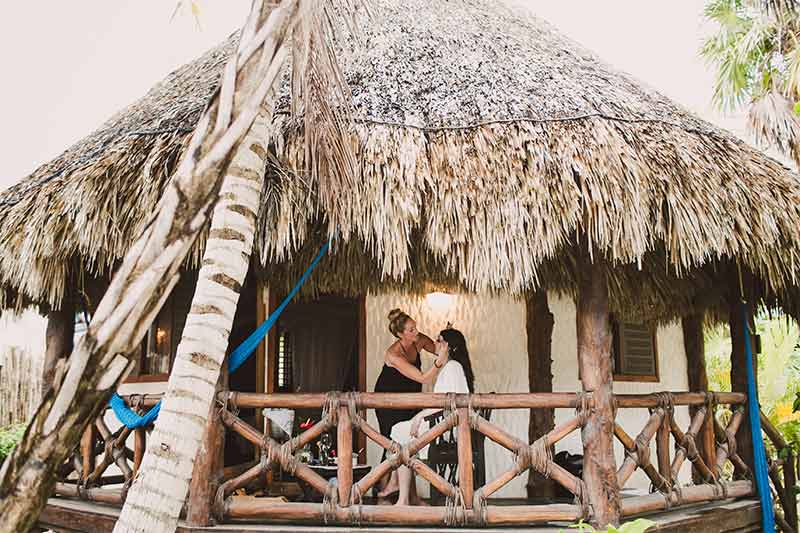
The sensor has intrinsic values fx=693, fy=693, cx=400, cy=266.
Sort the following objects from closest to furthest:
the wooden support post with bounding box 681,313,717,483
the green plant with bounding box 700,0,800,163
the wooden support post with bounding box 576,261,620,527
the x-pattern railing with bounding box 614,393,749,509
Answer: the wooden support post with bounding box 576,261,620,527 < the x-pattern railing with bounding box 614,393,749,509 < the wooden support post with bounding box 681,313,717,483 < the green plant with bounding box 700,0,800,163

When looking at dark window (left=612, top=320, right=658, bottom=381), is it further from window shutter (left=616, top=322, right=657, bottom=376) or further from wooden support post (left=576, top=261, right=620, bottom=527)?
wooden support post (left=576, top=261, right=620, bottom=527)

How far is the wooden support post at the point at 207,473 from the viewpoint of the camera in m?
3.78

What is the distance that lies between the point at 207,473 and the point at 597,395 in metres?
2.25

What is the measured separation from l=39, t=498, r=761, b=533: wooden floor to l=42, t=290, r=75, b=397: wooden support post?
3.23 feet

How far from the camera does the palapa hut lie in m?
3.83

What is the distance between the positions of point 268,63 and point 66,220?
2.05 metres

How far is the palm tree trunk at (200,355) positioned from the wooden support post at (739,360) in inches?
162

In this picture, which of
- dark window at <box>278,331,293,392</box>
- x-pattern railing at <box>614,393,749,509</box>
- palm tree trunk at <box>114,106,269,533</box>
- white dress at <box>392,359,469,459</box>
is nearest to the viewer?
palm tree trunk at <box>114,106,269,533</box>

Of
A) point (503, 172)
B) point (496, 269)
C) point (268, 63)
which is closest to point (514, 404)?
point (496, 269)

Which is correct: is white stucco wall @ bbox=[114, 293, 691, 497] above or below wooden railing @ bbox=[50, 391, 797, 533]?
above

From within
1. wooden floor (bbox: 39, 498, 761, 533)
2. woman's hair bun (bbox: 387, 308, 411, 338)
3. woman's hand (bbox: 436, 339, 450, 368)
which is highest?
woman's hair bun (bbox: 387, 308, 411, 338)

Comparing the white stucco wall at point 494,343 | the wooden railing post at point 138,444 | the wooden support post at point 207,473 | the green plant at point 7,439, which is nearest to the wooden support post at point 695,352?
the white stucco wall at point 494,343

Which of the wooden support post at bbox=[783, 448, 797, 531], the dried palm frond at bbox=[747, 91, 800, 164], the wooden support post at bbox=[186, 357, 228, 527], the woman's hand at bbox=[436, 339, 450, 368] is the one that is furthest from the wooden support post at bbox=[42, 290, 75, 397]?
the dried palm frond at bbox=[747, 91, 800, 164]

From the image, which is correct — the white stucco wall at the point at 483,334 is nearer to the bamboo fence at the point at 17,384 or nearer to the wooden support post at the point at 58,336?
the wooden support post at the point at 58,336
